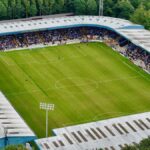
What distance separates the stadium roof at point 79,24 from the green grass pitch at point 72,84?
18.6 feet

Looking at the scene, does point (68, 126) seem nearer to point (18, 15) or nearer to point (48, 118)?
point (48, 118)

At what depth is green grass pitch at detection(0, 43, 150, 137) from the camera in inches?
3278

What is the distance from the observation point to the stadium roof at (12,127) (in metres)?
69.3

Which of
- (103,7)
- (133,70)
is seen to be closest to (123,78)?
(133,70)

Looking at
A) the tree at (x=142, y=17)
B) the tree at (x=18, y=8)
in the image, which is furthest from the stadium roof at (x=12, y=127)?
the tree at (x=142, y=17)

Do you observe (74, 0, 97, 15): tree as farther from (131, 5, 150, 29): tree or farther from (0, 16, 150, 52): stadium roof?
(131, 5, 150, 29): tree

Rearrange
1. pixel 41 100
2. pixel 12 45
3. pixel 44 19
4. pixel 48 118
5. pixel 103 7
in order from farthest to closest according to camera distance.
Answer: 1. pixel 103 7
2. pixel 44 19
3. pixel 12 45
4. pixel 41 100
5. pixel 48 118

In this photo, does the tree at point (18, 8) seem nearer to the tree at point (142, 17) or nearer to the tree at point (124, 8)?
the tree at point (124, 8)

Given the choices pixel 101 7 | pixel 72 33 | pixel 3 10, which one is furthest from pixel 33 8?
pixel 101 7

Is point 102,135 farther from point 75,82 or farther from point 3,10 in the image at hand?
point 3,10

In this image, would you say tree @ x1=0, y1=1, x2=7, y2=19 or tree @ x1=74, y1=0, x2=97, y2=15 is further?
tree @ x1=74, y1=0, x2=97, y2=15

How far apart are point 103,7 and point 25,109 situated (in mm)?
54059

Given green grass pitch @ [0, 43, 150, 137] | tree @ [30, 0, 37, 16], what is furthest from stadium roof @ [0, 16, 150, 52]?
green grass pitch @ [0, 43, 150, 137]

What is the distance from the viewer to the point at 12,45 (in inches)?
4515
